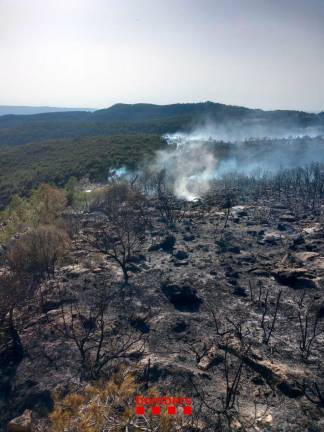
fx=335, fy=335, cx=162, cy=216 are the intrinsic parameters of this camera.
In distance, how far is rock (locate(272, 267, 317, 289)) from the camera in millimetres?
21781

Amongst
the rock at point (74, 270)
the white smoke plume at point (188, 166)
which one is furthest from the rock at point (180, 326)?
the white smoke plume at point (188, 166)

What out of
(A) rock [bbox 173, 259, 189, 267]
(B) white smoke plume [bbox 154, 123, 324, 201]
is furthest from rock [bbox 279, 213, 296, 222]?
(B) white smoke plume [bbox 154, 123, 324, 201]

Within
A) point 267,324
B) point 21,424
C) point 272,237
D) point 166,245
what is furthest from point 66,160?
point 21,424

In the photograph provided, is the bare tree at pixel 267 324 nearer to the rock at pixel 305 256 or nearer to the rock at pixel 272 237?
the rock at pixel 305 256

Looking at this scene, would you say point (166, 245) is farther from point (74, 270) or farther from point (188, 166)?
point (188, 166)

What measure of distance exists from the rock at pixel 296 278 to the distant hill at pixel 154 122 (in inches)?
3990

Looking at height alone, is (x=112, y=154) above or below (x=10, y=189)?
above

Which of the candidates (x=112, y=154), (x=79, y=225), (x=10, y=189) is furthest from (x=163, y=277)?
(x=112, y=154)

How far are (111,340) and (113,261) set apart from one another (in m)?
10.5

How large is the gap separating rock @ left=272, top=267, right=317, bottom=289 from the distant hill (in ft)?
332

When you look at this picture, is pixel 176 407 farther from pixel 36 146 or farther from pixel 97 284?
pixel 36 146

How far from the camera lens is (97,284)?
22594 millimetres

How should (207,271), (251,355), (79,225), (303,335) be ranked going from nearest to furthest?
(251,355) < (303,335) < (207,271) < (79,225)

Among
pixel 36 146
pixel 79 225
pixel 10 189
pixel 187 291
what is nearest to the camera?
pixel 187 291
